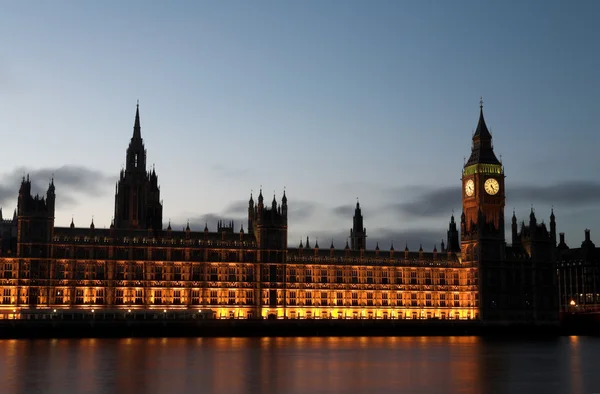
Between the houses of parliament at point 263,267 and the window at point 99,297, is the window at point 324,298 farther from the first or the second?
the window at point 99,297

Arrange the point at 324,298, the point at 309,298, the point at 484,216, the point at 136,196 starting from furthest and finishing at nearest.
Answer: the point at 484,216
the point at 136,196
the point at 324,298
the point at 309,298

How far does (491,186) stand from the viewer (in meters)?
190

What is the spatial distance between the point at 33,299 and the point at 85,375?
3110 inches

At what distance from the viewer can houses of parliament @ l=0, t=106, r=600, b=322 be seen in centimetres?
15450

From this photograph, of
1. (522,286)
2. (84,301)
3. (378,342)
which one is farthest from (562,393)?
(522,286)

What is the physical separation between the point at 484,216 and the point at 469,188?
9076 millimetres

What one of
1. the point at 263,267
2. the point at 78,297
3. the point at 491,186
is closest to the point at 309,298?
the point at 263,267

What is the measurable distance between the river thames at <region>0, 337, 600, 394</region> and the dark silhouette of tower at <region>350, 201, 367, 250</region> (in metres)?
70.9

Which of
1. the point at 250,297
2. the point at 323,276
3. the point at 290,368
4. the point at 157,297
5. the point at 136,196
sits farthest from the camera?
the point at 136,196

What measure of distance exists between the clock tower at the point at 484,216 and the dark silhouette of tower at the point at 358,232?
20499 millimetres

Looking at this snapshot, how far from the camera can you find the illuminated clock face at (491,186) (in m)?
189

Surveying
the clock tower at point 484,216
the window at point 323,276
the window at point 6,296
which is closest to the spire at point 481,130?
the clock tower at point 484,216

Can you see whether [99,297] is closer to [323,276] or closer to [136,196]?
[136,196]

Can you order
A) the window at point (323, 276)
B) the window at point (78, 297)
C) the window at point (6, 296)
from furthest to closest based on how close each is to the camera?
the window at point (323, 276) < the window at point (78, 297) < the window at point (6, 296)
